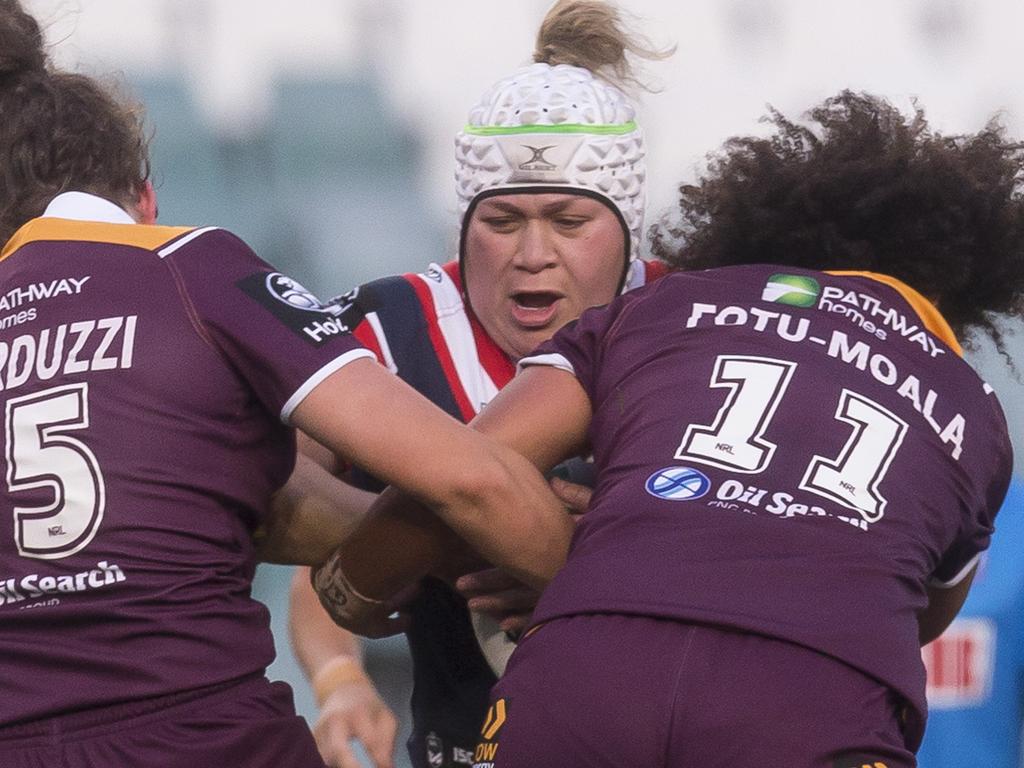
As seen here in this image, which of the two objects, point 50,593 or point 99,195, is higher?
point 99,195

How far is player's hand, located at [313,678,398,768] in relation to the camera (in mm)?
2658

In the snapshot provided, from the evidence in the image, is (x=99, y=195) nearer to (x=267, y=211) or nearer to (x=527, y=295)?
(x=527, y=295)

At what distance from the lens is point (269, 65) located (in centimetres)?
443

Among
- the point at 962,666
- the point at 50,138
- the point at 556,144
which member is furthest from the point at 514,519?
the point at 962,666

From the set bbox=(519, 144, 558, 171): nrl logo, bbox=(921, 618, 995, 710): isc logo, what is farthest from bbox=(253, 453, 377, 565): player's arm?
bbox=(921, 618, 995, 710): isc logo

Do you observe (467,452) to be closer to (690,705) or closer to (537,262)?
(690,705)

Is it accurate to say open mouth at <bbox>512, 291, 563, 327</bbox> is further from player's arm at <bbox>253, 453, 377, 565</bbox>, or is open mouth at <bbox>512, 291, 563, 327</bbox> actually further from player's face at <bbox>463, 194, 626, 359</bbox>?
player's arm at <bbox>253, 453, 377, 565</bbox>

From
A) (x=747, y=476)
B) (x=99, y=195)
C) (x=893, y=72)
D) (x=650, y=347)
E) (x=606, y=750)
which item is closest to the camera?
(x=606, y=750)

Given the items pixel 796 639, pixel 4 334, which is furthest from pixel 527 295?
pixel 796 639

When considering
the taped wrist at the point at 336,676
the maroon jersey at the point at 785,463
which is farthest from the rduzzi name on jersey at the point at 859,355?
the taped wrist at the point at 336,676

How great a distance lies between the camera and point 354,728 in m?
2.73

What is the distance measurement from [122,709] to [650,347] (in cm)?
80

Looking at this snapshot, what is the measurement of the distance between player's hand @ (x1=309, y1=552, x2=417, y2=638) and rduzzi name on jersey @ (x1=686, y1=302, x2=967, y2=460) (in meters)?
0.71

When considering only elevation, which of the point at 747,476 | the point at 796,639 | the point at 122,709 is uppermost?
the point at 747,476
